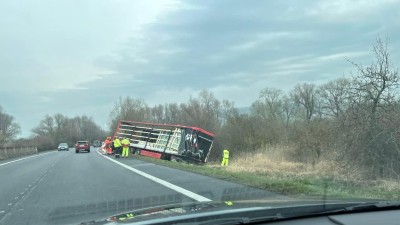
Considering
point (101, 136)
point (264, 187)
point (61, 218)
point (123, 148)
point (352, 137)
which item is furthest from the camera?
point (101, 136)

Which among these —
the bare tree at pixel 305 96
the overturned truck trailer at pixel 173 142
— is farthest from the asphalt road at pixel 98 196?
the bare tree at pixel 305 96

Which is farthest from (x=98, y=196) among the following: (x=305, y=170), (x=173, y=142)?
(x=173, y=142)

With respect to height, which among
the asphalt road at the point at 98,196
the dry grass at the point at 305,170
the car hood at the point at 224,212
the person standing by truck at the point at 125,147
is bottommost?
the asphalt road at the point at 98,196

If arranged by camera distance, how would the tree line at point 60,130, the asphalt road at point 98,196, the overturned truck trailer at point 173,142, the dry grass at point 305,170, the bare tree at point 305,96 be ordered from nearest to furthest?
the asphalt road at point 98,196, the dry grass at point 305,170, the overturned truck trailer at point 173,142, the bare tree at point 305,96, the tree line at point 60,130

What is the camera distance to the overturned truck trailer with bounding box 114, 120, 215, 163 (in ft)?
104

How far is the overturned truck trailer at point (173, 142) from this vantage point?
31781mm

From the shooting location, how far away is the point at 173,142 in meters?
32.9

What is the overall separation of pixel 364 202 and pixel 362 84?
13.9 m

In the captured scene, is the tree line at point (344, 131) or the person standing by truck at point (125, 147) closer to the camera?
the tree line at point (344, 131)

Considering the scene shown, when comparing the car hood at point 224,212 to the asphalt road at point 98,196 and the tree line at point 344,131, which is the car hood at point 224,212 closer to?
the asphalt road at point 98,196

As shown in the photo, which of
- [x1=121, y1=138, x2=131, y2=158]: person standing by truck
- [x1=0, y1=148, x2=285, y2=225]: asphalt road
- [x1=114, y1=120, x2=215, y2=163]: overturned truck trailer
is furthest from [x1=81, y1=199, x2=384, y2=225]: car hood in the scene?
[x1=121, y1=138, x2=131, y2=158]: person standing by truck

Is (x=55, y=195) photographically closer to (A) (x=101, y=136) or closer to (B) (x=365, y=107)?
(B) (x=365, y=107)

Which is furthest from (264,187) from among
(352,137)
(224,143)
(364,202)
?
(224,143)

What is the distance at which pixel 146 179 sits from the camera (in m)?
15.4
